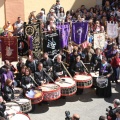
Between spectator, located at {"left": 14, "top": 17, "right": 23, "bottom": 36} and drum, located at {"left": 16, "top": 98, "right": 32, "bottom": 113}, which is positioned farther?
spectator, located at {"left": 14, "top": 17, "right": 23, "bottom": 36}

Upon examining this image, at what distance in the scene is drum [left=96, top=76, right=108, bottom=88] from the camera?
13.7m

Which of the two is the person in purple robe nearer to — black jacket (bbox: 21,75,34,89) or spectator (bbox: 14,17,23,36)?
black jacket (bbox: 21,75,34,89)

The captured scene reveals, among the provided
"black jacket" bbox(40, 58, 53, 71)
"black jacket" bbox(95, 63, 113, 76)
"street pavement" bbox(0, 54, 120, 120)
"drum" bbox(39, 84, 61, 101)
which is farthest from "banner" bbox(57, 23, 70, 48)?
"drum" bbox(39, 84, 61, 101)

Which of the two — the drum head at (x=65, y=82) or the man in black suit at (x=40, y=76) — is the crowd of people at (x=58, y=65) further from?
the drum head at (x=65, y=82)

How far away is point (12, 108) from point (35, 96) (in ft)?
4.59

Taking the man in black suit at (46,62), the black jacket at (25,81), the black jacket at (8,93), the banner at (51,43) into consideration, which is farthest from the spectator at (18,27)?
the black jacket at (8,93)

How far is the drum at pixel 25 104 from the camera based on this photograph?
11745 mm

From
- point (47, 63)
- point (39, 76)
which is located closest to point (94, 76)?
point (47, 63)

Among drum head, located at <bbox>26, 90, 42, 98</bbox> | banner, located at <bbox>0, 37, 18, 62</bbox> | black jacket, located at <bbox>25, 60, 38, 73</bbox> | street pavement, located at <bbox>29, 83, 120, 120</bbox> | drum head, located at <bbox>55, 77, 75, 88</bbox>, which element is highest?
banner, located at <bbox>0, 37, 18, 62</bbox>

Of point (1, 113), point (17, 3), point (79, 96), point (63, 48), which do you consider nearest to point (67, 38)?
point (63, 48)

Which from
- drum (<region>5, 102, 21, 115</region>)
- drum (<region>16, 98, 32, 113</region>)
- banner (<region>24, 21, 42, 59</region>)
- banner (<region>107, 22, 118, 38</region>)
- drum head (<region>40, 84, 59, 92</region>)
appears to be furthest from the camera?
banner (<region>107, 22, 118, 38</region>)

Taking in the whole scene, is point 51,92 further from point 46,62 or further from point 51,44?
point 51,44

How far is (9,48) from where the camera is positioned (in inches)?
551

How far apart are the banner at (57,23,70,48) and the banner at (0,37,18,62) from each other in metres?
2.45
